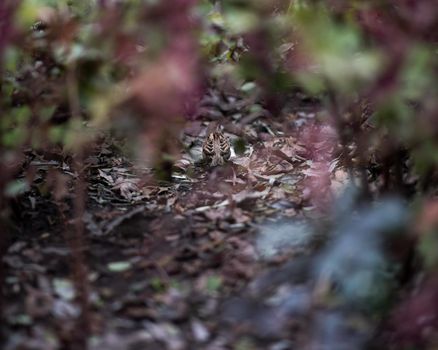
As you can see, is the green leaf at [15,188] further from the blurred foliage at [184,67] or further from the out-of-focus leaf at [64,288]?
the out-of-focus leaf at [64,288]

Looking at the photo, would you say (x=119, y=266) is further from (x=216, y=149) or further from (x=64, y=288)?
(x=216, y=149)

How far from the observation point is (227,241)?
263 centimetres

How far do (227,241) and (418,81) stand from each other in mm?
1098

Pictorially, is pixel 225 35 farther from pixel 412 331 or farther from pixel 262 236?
pixel 412 331

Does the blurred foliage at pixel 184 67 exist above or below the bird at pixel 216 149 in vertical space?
above

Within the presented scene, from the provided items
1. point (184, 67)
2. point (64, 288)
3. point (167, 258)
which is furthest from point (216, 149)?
point (184, 67)

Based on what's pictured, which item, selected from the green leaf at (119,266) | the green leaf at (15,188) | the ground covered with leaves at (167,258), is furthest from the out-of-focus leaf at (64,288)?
the green leaf at (15,188)

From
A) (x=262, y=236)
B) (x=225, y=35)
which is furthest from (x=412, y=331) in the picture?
(x=225, y=35)

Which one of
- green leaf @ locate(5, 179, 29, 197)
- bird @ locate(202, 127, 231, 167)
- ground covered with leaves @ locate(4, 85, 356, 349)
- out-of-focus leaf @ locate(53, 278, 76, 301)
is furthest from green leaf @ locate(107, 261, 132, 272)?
bird @ locate(202, 127, 231, 167)

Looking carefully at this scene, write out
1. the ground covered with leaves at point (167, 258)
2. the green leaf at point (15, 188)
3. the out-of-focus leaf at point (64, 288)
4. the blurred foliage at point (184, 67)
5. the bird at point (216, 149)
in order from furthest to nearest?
1. the bird at point (216, 149)
2. the green leaf at point (15, 188)
3. the out-of-focus leaf at point (64, 288)
4. the ground covered with leaves at point (167, 258)
5. the blurred foliage at point (184, 67)

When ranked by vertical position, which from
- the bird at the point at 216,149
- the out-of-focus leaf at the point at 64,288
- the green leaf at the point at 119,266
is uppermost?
the bird at the point at 216,149

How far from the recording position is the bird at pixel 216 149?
3756 millimetres

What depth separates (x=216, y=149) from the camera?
378 cm

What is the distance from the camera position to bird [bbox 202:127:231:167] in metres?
3.76
